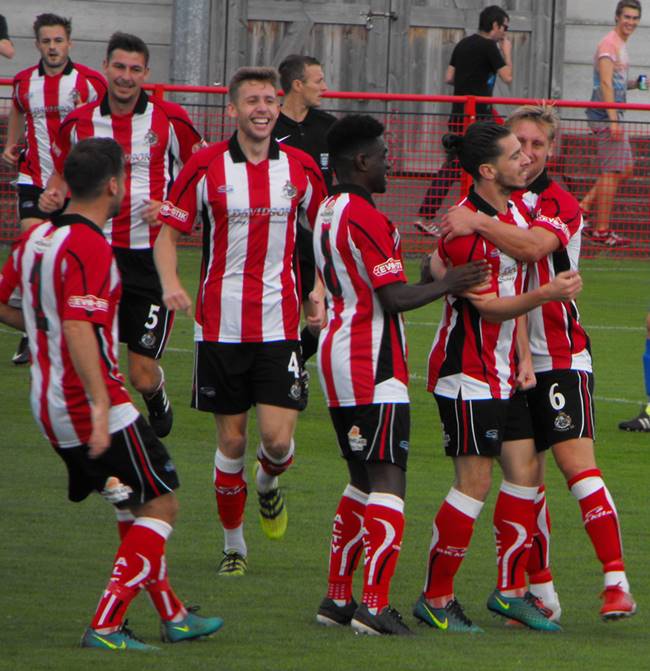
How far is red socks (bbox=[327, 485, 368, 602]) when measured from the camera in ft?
21.5

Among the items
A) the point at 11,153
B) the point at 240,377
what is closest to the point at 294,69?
the point at 11,153

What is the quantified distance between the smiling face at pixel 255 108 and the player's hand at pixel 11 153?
4.36 m

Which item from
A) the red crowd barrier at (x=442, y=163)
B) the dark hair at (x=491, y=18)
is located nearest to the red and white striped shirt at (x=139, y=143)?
the red crowd barrier at (x=442, y=163)

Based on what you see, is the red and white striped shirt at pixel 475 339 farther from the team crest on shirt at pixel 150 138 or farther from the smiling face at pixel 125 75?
the team crest on shirt at pixel 150 138

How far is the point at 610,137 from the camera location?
62.6 feet

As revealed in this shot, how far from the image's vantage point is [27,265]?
584 centimetres

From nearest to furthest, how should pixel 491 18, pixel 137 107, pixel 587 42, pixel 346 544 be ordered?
pixel 346 544
pixel 137 107
pixel 491 18
pixel 587 42

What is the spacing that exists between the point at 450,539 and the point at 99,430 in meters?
1.54

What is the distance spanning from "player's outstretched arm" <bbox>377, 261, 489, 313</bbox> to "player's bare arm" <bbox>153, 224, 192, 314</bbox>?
3.08ft

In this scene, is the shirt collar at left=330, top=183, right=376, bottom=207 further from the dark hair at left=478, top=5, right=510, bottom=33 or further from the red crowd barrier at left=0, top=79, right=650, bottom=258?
the dark hair at left=478, top=5, right=510, bottom=33

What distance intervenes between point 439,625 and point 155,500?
1242mm

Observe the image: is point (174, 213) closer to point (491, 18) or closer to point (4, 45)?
point (4, 45)

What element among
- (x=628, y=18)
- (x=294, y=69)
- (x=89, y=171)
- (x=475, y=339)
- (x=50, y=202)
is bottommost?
(x=475, y=339)

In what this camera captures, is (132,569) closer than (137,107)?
Yes
